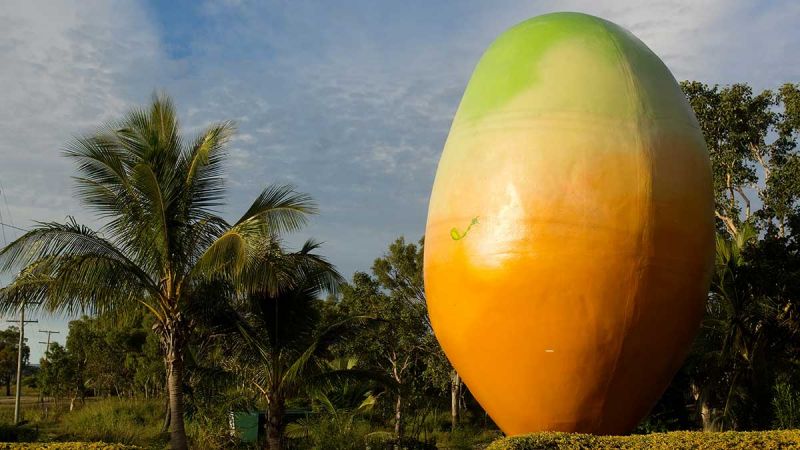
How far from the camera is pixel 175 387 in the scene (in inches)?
476

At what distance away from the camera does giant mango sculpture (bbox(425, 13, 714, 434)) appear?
7.81 m

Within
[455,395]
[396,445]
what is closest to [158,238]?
[396,445]

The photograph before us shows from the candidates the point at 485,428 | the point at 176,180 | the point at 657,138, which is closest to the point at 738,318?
the point at 657,138

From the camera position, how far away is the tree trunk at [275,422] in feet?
44.7

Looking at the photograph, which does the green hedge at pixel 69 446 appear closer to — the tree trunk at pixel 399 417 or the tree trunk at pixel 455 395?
the tree trunk at pixel 399 417

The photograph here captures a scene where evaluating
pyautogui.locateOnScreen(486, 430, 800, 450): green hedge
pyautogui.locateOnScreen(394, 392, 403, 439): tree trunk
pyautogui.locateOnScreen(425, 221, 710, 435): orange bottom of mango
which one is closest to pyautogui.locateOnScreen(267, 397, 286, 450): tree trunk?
pyautogui.locateOnScreen(425, 221, 710, 435): orange bottom of mango

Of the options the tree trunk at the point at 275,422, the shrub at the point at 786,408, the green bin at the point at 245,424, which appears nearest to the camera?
the shrub at the point at 786,408

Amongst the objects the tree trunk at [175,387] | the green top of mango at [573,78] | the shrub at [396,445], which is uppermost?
the green top of mango at [573,78]

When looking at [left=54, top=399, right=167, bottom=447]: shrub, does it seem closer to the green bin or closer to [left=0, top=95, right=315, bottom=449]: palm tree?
the green bin

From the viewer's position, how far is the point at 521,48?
8812mm

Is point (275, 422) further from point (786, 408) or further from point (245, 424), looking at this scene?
point (786, 408)

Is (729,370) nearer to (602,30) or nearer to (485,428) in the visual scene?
(602,30)

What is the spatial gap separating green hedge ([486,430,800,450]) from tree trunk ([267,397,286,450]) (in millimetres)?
6872

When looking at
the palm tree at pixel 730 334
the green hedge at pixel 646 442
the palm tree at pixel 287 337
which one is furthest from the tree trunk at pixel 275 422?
the palm tree at pixel 730 334
